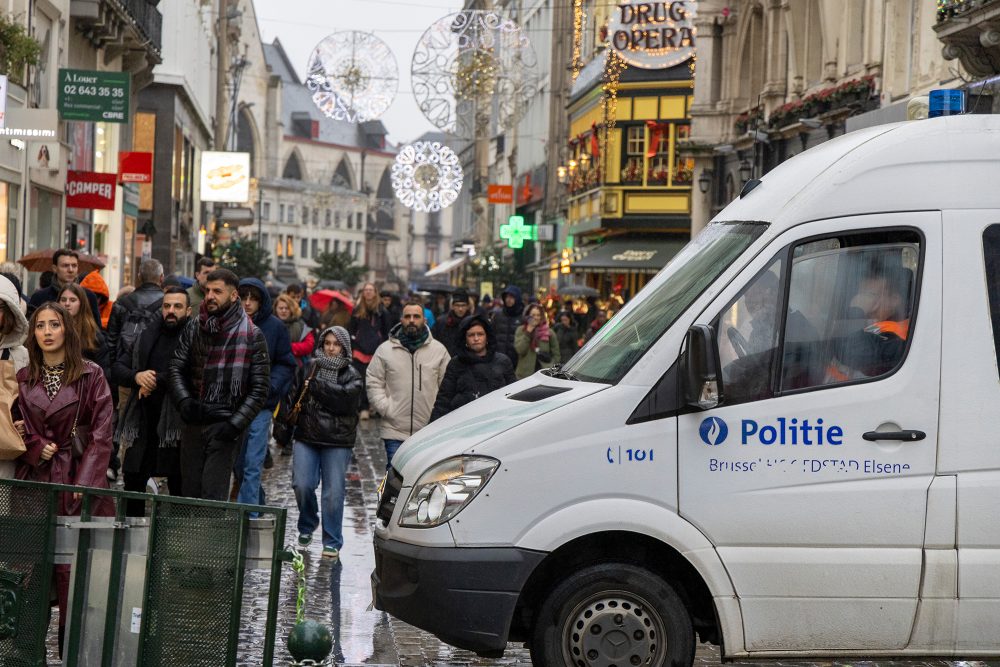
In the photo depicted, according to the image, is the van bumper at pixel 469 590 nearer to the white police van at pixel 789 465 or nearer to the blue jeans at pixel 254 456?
the white police van at pixel 789 465

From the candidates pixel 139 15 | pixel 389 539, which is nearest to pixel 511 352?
pixel 389 539

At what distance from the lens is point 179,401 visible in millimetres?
10258

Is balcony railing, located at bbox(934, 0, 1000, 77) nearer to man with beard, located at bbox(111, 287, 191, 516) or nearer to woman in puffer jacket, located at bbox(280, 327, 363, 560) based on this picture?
woman in puffer jacket, located at bbox(280, 327, 363, 560)

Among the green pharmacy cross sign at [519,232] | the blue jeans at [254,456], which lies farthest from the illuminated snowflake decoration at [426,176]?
the blue jeans at [254,456]

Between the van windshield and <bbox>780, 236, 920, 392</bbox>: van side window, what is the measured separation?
317mm

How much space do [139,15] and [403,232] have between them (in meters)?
136

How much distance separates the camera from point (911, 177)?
712 cm

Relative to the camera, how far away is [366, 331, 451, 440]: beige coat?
12562 mm

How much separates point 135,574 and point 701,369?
2455 millimetres

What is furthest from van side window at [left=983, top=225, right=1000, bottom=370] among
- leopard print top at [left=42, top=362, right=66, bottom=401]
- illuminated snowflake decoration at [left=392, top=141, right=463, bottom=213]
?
illuminated snowflake decoration at [left=392, top=141, right=463, bottom=213]

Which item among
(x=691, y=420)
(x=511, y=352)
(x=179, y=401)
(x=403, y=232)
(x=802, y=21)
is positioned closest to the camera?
(x=691, y=420)

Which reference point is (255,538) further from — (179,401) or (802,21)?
(802,21)

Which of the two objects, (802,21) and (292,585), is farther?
(802,21)

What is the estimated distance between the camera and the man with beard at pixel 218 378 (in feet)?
33.6
